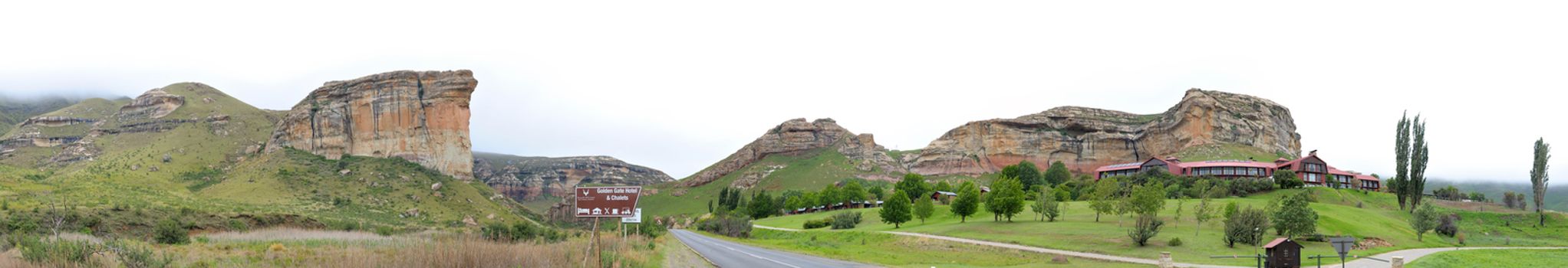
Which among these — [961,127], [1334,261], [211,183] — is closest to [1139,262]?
[1334,261]

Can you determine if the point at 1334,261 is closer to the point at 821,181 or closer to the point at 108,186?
the point at 108,186

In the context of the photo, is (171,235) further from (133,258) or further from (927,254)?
(927,254)

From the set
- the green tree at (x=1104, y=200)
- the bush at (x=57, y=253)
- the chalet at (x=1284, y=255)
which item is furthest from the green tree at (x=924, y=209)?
the bush at (x=57, y=253)

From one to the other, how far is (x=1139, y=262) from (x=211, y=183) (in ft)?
293

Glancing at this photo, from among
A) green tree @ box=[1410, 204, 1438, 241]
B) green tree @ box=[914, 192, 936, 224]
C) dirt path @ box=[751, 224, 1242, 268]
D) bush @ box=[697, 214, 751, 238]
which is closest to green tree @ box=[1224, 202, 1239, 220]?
dirt path @ box=[751, 224, 1242, 268]

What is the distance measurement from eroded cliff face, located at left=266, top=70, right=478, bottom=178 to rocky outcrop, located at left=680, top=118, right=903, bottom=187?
2281 inches

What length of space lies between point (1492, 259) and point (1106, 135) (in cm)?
12726

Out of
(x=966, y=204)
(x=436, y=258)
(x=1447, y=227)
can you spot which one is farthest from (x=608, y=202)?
(x=1447, y=227)

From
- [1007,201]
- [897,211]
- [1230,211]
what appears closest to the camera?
[1230,211]

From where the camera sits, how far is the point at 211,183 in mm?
81875

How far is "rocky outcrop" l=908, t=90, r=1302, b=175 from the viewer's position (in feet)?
443

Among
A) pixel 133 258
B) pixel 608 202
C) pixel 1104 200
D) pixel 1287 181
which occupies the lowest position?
pixel 1104 200

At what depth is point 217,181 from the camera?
83875mm

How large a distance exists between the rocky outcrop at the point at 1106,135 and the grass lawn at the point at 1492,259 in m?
101
